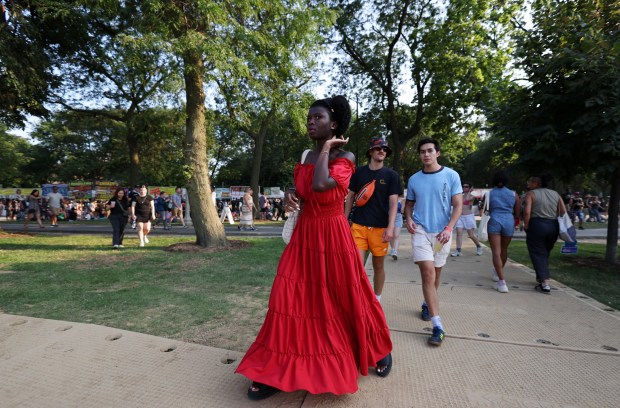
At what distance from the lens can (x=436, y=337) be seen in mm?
3115

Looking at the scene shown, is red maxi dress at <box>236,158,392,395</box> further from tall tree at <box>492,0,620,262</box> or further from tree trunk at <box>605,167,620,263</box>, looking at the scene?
tree trunk at <box>605,167,620,263</box>

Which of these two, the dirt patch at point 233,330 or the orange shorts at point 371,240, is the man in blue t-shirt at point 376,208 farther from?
the dirt patch at point 233,330

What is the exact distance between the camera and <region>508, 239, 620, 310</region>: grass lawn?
16.6 feet

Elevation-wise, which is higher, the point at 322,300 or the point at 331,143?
the point at 331,143

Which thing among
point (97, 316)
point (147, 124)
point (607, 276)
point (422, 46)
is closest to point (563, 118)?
point (607, 276)

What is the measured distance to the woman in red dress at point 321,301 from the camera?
2170 millimetres

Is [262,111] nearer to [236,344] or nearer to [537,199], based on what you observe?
[537,199]

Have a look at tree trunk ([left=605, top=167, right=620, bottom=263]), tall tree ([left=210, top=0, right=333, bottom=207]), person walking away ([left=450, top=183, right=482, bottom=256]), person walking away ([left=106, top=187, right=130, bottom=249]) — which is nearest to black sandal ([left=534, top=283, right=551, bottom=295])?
person walking away ([left=450, top=183, right=482, bottom=256])

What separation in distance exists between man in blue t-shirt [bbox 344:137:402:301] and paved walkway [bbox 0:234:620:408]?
82 cm

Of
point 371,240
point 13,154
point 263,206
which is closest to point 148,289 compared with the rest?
point 371,240

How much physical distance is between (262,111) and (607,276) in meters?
8.12

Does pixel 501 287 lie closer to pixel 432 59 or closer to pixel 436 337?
pixel 436 337

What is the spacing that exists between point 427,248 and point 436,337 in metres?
0.82

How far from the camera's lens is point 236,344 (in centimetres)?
304
